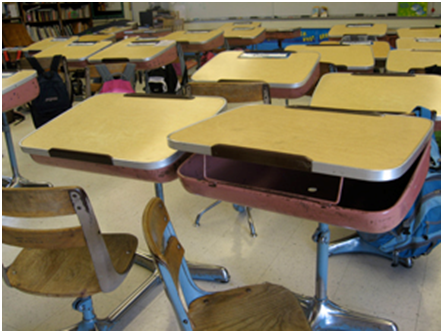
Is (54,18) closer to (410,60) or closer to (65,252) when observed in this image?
(410,60)

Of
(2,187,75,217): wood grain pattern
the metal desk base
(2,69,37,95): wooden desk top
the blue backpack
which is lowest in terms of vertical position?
the metal desk base

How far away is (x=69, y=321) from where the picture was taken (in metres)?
1.65

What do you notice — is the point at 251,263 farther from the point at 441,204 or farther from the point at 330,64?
the point at 330,64

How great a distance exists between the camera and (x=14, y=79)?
2355 millimetres

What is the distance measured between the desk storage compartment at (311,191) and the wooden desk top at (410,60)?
1.31 metres

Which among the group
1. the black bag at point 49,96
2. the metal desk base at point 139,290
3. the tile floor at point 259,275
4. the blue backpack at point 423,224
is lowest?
the tile floor at point 259,275

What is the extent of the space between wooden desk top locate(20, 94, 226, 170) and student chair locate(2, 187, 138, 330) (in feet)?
0.70

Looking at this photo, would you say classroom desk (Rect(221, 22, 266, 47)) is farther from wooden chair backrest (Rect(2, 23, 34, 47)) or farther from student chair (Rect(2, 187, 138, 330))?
wooden chair backrest (Rect(2, 23, 34, 47))

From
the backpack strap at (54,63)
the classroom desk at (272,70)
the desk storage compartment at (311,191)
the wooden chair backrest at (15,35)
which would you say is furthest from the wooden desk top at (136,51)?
the wooden chair backrest at (15,35)

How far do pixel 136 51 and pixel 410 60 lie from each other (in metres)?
2.03

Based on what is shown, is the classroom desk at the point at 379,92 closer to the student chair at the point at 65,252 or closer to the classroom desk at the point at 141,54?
the student chair at the point at 65,252

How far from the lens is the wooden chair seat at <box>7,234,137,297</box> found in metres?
1.25

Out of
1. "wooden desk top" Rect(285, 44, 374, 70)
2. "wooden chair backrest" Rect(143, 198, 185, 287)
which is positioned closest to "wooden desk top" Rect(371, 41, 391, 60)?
"wooden desk top" Rect(285, 44, 374, 70)

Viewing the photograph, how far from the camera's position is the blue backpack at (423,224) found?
164cm
